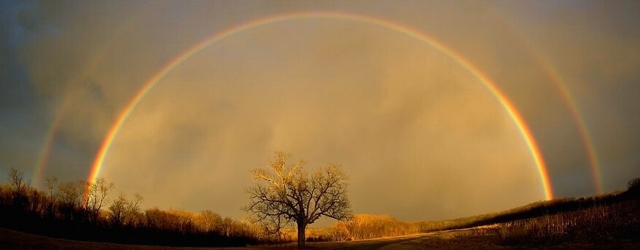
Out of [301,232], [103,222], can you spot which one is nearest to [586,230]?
[301,232]

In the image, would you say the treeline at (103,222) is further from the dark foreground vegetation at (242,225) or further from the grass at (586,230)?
the grass at (586,230)

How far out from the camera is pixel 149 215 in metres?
96.2

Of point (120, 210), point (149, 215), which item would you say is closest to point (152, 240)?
point (120, 210)

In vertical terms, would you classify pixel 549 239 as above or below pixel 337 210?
below

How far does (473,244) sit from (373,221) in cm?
8326

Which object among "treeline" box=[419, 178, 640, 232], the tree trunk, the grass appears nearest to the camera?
the grass

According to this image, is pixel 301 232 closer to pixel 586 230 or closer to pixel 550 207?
pixel 586 230

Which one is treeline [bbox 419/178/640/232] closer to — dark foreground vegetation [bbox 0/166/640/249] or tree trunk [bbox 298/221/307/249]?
dark foreground vegetation [bbox 0/166/640/249]

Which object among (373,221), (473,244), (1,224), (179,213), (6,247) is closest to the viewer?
(6,247)

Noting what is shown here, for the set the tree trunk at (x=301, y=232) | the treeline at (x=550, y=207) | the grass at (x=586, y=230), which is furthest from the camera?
the treeline at (x=550, y=207)

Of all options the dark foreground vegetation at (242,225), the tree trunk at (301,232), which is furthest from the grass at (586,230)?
the tree trunk at (301,232)

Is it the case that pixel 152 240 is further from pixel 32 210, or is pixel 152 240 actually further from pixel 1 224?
pixel 1 224

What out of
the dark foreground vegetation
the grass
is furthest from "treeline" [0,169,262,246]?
the grass

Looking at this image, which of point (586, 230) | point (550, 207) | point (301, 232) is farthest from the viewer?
point (550, 207)
